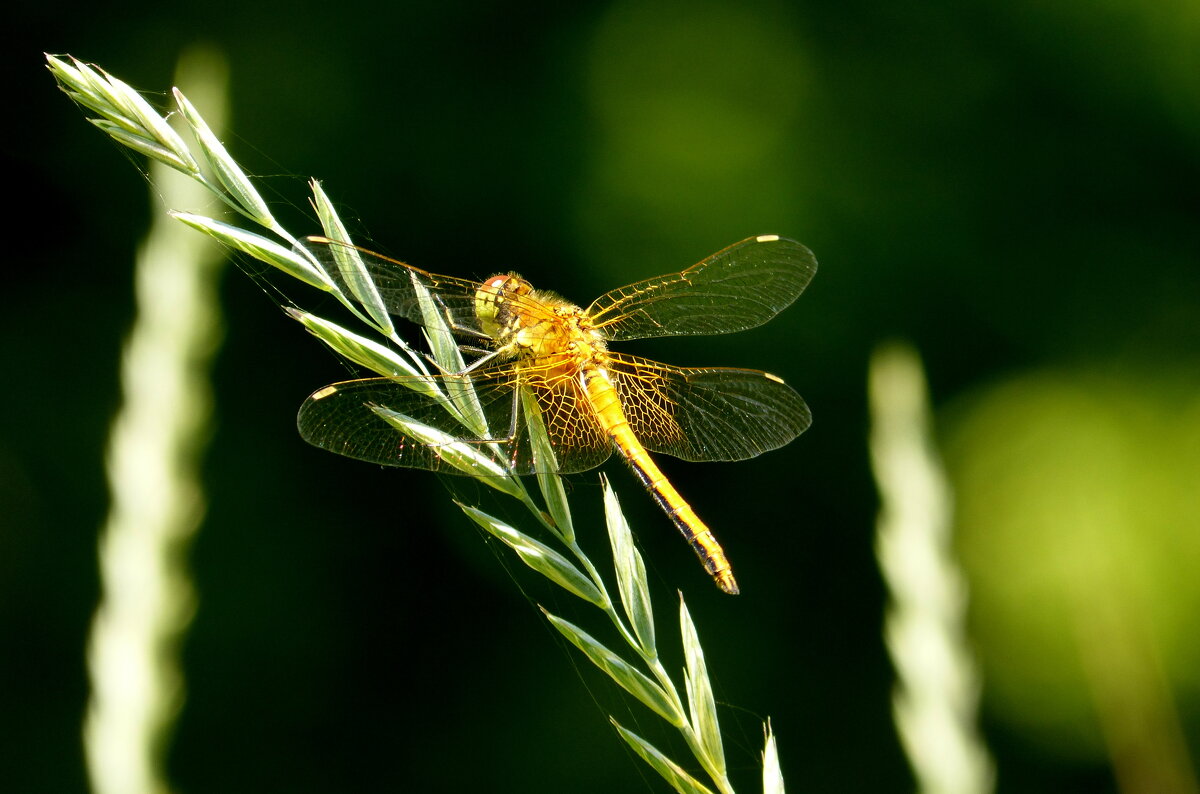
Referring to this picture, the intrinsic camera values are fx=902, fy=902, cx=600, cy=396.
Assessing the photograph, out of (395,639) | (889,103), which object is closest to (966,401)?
(889,103)

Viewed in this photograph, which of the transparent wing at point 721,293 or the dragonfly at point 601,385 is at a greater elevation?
the transparent wing at point 721,293

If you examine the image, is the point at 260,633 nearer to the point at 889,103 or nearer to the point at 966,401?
the point at 966,401

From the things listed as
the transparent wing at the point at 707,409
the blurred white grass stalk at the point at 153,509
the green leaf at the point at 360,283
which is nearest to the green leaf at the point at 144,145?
the green leaf at the point at 360,283

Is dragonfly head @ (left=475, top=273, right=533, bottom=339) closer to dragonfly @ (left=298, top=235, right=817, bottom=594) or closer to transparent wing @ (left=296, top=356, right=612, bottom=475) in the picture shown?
dragonfly @ (left=298, top=235, right=817, bottom=594)

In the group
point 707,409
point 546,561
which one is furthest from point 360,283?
point 707,409

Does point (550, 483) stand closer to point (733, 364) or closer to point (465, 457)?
point (465, 457)

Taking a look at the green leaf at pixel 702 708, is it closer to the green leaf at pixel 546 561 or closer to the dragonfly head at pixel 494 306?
the green leaf at pixel 546 561
